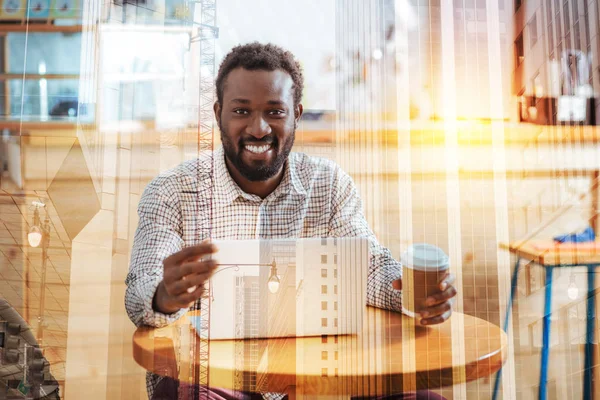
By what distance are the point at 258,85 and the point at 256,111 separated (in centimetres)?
7

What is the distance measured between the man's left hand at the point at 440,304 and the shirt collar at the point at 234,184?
1.42 ft

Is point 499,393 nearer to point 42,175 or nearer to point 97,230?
point 97,230

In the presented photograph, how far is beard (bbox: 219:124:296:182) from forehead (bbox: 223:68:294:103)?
9cm

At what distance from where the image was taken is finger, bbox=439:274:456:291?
1417mm

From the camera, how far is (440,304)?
1.42m

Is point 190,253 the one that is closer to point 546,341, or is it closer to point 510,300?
point 510,300

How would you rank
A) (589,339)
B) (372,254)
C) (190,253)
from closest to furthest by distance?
(190,253)
(372,254)
(589,339)

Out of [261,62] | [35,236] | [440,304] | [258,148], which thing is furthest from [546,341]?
[35,236]

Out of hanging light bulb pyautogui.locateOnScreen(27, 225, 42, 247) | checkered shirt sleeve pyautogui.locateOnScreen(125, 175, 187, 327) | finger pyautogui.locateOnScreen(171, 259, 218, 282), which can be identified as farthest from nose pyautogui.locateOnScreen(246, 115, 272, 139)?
hanging light bulb pyautogui.locateOnScreen(27, 225, 42, 247)

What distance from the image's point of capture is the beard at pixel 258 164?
145 cm

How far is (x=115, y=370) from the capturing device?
1.50 meters

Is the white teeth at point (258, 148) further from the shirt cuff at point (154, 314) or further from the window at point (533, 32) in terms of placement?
the window at point (533, 32)

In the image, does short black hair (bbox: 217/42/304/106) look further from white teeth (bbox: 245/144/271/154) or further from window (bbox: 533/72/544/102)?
window (bbox: 533/72/544/102)

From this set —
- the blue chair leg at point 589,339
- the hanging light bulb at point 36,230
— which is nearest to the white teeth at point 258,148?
the hanging light bulb at point 36,230
